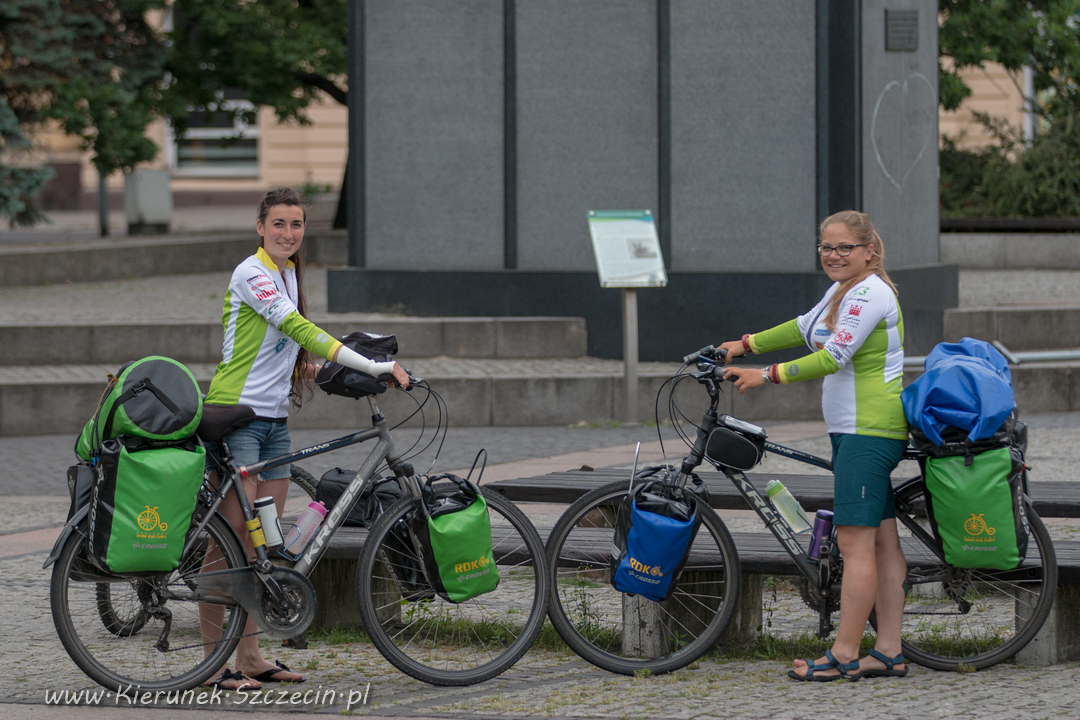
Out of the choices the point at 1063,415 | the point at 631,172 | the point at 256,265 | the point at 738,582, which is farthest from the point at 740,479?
the point at 631,172

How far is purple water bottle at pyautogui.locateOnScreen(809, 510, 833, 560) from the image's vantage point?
4859mm

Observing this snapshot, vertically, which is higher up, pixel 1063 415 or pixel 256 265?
pixel 256 265

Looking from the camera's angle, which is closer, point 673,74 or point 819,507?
point 819,507

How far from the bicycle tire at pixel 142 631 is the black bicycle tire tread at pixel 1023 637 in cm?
229

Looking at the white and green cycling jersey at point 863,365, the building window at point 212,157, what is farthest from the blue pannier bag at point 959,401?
the building window at point 212,157

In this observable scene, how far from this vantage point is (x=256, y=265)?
4777 millimetres

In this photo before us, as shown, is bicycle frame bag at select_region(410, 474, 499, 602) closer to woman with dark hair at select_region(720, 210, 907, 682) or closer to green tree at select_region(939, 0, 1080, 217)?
woman with dark hair at select_region(720, 210, 907, 682)

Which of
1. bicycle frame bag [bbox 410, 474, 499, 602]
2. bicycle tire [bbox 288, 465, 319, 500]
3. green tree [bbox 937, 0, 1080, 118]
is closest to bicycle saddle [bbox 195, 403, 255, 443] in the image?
bicycle frame bag [bbox 410, 474, 499, 602]

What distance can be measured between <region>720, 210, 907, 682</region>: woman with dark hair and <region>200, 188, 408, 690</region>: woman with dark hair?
4.91 ft

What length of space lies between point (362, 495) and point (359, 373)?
19.0 inches

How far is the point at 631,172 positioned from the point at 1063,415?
159 inches

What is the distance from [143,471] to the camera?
14.5ft

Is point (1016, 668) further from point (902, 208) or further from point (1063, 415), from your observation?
point (902, 208)

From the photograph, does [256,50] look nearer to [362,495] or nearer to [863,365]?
[362,495]
